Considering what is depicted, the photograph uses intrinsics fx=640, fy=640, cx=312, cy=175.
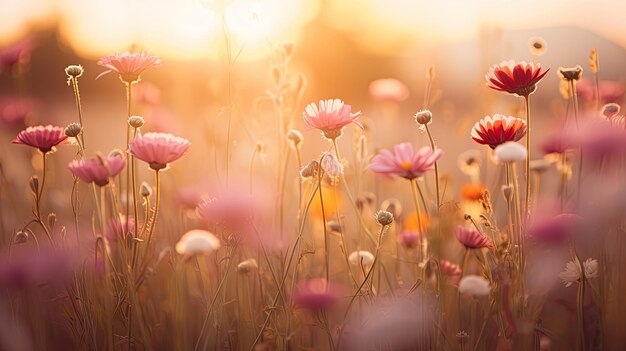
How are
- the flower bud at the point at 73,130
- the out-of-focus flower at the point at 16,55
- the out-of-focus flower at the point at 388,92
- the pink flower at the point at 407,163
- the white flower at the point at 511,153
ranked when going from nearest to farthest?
the white flower at the point at 511,153, the pink flower at the point at 407,163, the flower bud at the point at 73,130, the out-of-focus flower at the point at 16,55, the out-of-focus flower at the point at 388,92

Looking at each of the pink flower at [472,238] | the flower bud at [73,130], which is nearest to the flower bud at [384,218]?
the pink flower at [472,238]

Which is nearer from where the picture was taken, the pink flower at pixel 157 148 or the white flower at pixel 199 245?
the white flower at pixel 199 245

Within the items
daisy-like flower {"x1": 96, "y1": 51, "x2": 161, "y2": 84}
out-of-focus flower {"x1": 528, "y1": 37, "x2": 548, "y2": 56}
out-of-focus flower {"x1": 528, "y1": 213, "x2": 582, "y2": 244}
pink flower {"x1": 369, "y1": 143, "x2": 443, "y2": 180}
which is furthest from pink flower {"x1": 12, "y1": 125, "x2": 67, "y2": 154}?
out-of-focus flower {"x1": 528, "y1": 37, "x2": 548, "y2": 56}

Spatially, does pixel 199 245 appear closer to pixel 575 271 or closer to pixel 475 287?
pixel 475 287

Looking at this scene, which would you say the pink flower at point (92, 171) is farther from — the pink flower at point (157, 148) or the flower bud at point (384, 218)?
the flower bud at point (384, 218)

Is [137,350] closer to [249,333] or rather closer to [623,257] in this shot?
[249,333]

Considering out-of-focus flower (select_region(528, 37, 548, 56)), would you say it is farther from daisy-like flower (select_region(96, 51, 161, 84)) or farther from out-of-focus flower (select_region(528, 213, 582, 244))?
daisy-like flower (select_region(96, 51, 161, 84))

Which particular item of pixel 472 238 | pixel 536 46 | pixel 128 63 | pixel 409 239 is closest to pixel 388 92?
pixel 536 46
